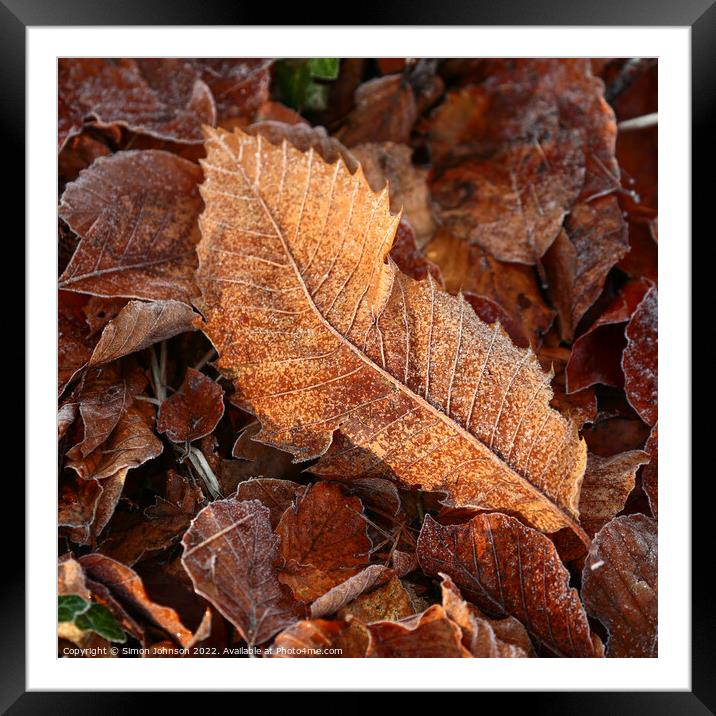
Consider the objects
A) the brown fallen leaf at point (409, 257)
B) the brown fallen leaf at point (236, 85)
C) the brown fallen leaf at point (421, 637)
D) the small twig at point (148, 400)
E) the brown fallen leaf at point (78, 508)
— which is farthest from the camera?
the brown fallen leaf at point (236, 85)

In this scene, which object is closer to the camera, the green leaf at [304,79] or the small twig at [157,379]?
the small twig at [157,379]

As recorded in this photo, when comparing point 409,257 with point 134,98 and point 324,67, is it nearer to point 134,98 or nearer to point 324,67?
point 324,67

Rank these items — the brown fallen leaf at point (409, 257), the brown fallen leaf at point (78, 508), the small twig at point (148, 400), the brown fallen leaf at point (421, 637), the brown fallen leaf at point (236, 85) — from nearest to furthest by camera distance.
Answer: the brown fallen leaf at point (421, 637) < the brown fallen leaf at point (78, 508) < the small twig at point (148, 400) < the brown fallen leaf at point (409, 257) < the brown fallen leaf at point (236, 85)

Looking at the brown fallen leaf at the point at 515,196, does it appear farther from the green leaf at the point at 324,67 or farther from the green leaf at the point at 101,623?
the green leaf at the point at 101,623

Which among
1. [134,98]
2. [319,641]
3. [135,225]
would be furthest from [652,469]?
[134,98]

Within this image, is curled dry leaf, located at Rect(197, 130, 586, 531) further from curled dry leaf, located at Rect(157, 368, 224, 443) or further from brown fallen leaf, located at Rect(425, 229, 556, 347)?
brown fallen leaf, located at Rect(425, 229, 556, 347)

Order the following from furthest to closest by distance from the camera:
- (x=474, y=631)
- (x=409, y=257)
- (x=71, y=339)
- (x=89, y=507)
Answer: (x=409, y=257) → (x=71, y=339) → (x=89, y=507) → (x=474, y=631)
